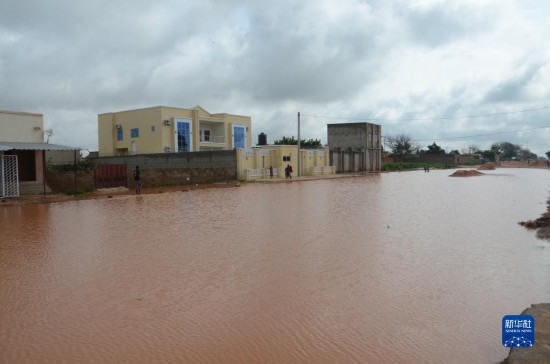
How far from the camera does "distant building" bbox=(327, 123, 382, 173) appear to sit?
65644 mm

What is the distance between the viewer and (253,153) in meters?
41.9

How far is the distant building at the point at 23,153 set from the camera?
24.1 meters

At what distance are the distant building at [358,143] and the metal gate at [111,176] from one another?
3594cm

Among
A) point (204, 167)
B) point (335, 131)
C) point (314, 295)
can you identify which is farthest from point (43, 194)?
point (335, 131)

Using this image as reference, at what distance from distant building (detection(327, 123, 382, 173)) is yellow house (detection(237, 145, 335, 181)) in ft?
37.0

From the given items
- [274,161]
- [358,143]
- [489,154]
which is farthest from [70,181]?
[489,154]

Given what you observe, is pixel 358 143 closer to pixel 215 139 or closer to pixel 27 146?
pixel 215 139

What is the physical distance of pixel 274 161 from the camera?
4519cm

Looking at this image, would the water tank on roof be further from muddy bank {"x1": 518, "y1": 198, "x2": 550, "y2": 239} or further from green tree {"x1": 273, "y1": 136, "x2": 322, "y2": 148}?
muddy bank {"x1": 518, "y1": 198, "x2": 550, "y2": 239}

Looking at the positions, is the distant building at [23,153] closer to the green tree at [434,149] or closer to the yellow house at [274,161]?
the yellow house at [274,161]

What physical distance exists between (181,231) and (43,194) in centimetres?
1611

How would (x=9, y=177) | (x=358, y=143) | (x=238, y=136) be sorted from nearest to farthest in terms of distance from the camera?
(x=9, y=177) → (x=238, y=136) → (x=358, y=143)

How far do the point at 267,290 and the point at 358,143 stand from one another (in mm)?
65068

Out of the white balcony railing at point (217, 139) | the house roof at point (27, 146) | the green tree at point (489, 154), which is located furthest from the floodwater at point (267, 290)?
the green tree at point (489, 154)
